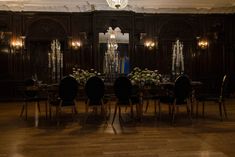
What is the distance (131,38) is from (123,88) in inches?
189

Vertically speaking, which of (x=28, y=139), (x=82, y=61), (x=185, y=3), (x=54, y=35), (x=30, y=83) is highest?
(x=185, y=3)

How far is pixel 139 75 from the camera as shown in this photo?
20.7 ft

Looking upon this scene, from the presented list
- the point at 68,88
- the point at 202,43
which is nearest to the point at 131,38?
the point at 202,43

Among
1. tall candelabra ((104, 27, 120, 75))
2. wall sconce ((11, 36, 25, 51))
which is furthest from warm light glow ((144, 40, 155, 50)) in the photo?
wall sconce ((11, 36, 25, 51))

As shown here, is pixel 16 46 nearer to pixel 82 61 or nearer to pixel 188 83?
pixel 82 61

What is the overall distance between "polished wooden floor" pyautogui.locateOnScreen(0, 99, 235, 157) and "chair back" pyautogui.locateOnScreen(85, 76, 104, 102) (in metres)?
0.55

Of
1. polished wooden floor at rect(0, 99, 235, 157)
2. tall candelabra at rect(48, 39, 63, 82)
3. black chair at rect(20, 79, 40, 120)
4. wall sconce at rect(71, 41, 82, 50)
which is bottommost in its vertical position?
polished wooden floor at rect(0, 99, 235, 157)

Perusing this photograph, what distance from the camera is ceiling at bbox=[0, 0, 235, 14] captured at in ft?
32.8

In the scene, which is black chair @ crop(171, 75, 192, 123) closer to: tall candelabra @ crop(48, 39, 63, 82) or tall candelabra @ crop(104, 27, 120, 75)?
tall candelabra @ crop(104, 27, 120, 75)

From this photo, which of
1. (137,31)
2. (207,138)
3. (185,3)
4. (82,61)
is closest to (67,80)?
(207,138)

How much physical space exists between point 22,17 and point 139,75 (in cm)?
583

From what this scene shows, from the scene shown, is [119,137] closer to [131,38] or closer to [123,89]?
[123,89]

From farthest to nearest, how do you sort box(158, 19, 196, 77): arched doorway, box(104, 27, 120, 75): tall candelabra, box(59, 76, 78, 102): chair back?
box(158, 19, 196, 77): arched doorway < box(104, 27, 120, 75): tall candelabra < box(59, 76, 78, 102): chair back

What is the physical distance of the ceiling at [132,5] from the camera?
32.8ft
